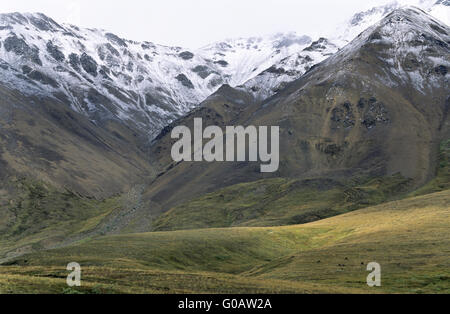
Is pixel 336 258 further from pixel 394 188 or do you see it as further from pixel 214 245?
pixel 394 188

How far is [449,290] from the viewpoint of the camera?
37688 millimetres

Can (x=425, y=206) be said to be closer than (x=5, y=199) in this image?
Yes

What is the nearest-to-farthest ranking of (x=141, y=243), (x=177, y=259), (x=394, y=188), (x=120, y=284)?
(x=120, y=284) < (x=177, y=259) < (x=141, y=243) < (x=394, y=188)

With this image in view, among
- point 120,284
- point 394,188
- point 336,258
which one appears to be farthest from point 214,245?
point 394,188

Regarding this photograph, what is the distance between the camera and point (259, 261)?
77.3 metres

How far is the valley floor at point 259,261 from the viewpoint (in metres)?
36.3

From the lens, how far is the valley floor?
36312 mm

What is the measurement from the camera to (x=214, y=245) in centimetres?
8131

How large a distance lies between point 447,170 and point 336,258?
168157 millimetres

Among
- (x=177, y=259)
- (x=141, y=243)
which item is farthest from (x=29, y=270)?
(x=141, y=243)

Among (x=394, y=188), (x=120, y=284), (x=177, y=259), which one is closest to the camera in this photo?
(x=120, y=284)

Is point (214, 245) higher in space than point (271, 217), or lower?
lower
